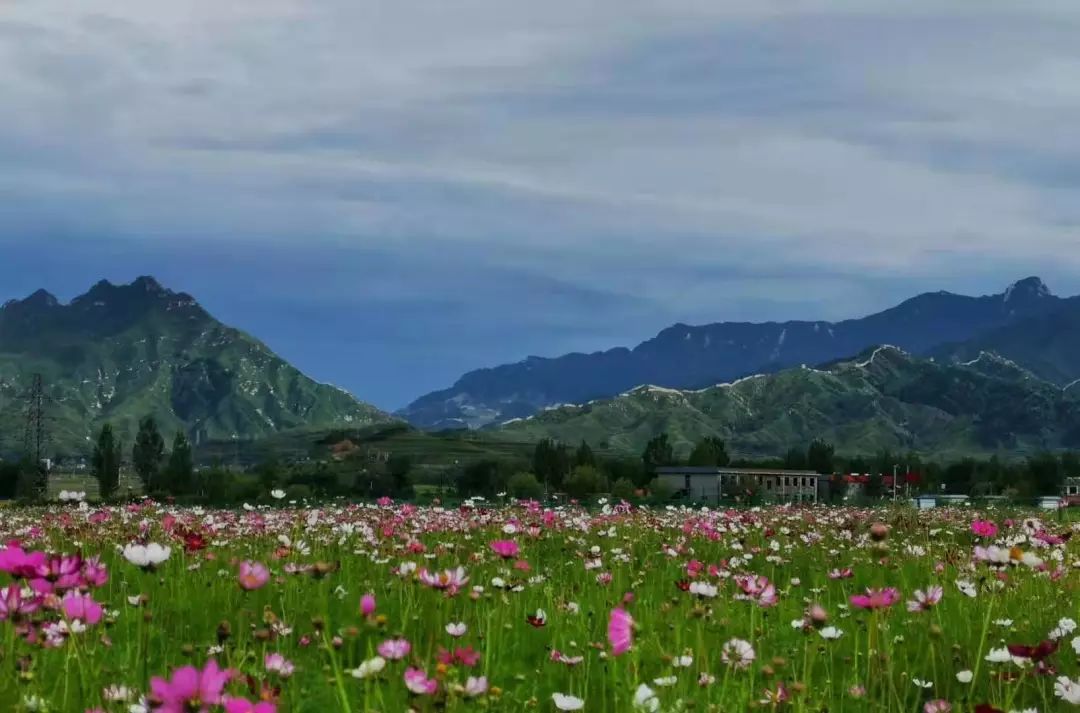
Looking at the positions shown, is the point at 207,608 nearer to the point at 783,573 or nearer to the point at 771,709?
the point at 771,709

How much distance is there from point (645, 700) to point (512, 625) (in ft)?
10.4

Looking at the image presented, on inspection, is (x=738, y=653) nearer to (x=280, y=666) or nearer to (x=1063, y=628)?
(x=280, y=666)

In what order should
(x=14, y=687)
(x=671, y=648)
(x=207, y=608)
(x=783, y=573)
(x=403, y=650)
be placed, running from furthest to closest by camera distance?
(x=783, y=573) → (x=207, y=608) → (x=671, y=648) → (x=14, y=687) → (x=403, y=650)

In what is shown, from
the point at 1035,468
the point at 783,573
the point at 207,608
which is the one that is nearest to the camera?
the point at 207,608

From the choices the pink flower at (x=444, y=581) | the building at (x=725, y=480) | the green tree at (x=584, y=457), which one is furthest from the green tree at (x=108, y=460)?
the pink flower at (x=444, y=581)

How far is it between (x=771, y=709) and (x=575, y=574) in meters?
6.06

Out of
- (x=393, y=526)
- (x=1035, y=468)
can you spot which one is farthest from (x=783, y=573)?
(x=1035, y=468)

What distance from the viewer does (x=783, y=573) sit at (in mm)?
12523

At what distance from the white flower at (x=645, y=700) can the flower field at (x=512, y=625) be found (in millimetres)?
15

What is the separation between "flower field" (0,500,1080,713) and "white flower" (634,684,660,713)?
15 mm

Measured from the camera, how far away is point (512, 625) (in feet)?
23.9

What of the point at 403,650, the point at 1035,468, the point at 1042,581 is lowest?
the point at 1035,468

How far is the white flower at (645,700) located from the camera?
4145mm

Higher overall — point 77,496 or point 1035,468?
point 77,496
